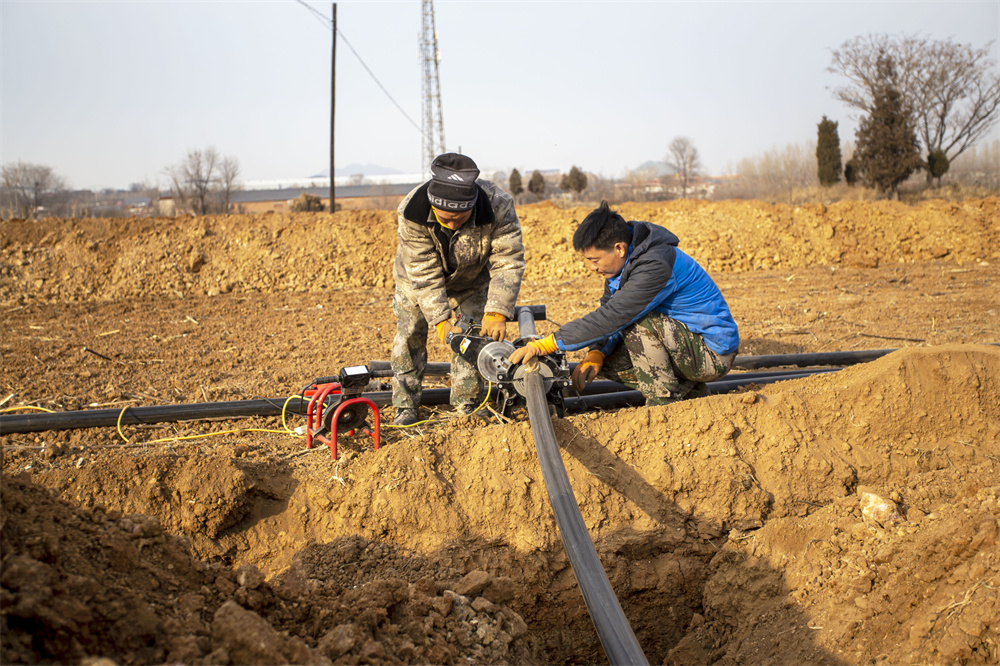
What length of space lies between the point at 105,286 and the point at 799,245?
1404 cm

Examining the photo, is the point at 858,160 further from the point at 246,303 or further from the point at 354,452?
the point at 354,452

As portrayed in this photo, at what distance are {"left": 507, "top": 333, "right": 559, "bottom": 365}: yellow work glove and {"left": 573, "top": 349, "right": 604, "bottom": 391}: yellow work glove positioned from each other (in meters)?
0.63

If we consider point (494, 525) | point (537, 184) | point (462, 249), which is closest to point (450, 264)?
point (462, 249)

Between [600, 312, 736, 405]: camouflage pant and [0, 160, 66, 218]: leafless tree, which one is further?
[0, 160, 66, 218]: leafless tree

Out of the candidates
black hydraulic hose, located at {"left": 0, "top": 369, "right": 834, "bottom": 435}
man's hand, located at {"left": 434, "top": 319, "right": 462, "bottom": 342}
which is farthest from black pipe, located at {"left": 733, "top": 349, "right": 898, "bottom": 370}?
man's hand, located at {"left": 434, "top": 319, "right": 462, "bottom": 342}

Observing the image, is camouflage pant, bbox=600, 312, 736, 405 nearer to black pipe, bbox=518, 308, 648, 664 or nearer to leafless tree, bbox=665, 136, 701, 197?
black pipe, bbox=518, 308, 648, 664

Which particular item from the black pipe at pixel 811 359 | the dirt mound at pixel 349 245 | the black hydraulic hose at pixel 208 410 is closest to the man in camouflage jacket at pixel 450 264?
the black hydraulic hose at pixel 208 410

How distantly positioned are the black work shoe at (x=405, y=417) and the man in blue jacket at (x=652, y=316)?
115 cm

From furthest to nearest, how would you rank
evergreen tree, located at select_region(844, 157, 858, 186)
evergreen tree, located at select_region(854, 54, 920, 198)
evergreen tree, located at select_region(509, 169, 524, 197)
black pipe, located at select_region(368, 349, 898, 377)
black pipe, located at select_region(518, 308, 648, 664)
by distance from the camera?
evergreen tree, located at select_region(509, 169, 524, 197) → evergreen tree, located at select_region(844, 157, 858, 186) → evergreen tree, located at select_region(854, 54, 920, 198) → black pipe, located at select_region(368, 349, 898, 377) → black pipe, located at select_region(518, 308, 648, 664)

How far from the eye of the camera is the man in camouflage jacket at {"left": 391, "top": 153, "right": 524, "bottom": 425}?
3588 mm

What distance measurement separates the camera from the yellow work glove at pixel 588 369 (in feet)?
13.5

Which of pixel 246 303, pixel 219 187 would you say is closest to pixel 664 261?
pixel 246 303

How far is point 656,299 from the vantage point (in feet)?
12.3

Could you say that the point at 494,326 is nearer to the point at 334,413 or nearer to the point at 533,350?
the point at 533,350
